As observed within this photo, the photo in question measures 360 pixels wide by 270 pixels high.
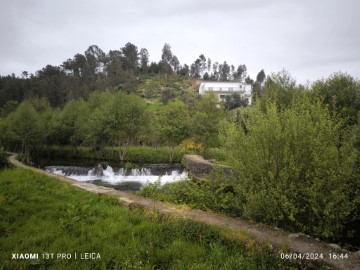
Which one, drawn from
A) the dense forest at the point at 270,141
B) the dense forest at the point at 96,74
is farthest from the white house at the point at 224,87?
the dense forest at the point at 270,141

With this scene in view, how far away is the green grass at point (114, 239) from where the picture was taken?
4.09 metres

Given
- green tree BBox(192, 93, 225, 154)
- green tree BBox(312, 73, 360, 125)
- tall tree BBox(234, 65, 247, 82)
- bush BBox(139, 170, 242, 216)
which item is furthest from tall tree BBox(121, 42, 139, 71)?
bush BBox(139, 170, 242, 216)

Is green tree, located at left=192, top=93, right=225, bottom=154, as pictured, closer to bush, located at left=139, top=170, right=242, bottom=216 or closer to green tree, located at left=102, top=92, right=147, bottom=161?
green tree, located at left=102, top=92, right=147, bottom=161

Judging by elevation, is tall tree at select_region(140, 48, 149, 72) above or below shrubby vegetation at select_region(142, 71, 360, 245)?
above

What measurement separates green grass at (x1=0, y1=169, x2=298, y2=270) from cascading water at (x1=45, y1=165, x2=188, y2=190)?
1427cm

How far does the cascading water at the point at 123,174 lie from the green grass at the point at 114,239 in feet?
46.8

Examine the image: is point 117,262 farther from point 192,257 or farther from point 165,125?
point 165,125

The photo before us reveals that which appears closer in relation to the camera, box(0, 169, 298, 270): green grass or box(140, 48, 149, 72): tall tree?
box(0, 169, 298, 270): green grass

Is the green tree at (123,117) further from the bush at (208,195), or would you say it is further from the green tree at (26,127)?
the bush at (208,195)

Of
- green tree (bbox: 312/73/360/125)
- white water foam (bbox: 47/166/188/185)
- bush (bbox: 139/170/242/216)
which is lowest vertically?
white water foam (bbox: 47/166/188/185)

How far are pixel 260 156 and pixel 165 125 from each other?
941 inches

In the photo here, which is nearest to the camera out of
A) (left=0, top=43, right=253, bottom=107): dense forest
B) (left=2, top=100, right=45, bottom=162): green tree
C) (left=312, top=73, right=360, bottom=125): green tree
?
(left=312, top=73, right=360, bottom=125): green tree

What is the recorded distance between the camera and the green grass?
13.4 ft

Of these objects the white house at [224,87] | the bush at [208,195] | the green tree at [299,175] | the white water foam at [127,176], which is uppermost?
the white house at [224,87]
